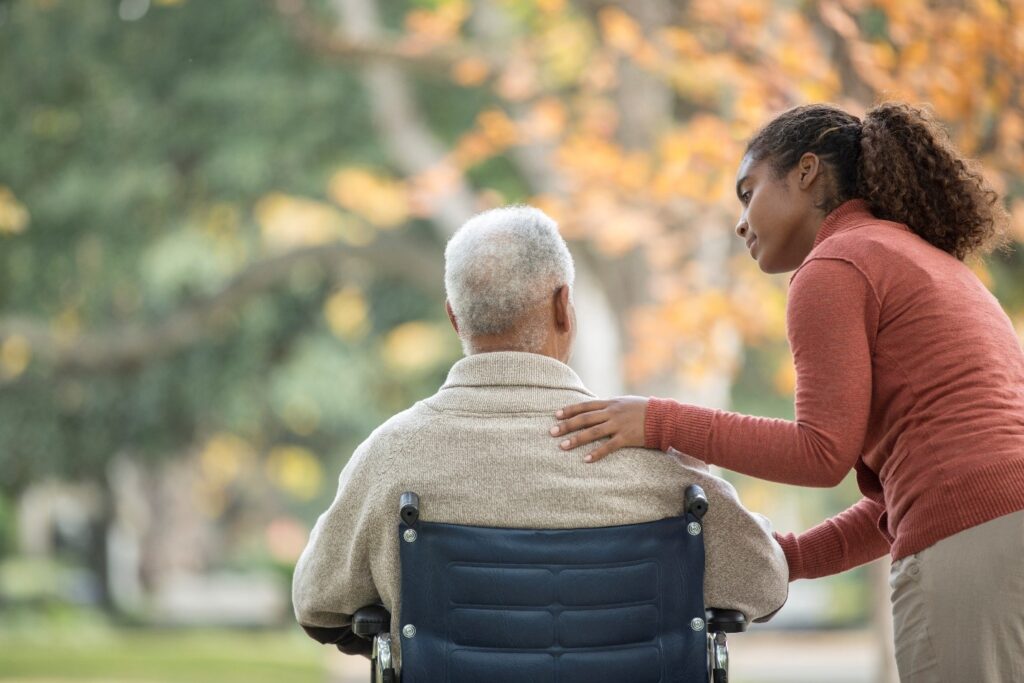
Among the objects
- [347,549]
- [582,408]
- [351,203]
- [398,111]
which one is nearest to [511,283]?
[582,408]

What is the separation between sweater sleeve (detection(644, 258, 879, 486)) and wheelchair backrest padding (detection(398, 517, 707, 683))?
0.42 feet

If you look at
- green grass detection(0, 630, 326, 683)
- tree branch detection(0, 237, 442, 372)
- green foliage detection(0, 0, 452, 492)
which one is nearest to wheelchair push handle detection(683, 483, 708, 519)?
tree branch detection(0, 237, 442, 372)

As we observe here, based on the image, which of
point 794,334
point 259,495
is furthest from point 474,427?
point 259,495

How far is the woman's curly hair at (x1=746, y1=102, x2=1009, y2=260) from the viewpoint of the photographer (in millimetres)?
1967

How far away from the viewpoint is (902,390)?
73.0 inches

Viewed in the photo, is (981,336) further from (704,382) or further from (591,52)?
(591,52)

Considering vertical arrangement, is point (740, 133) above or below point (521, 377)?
above

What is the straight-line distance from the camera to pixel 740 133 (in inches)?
184

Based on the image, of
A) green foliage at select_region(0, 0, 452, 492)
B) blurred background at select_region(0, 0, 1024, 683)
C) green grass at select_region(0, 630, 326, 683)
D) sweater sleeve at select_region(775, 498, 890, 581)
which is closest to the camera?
sweater sleeve at select_region(775, 498, 890, 581)

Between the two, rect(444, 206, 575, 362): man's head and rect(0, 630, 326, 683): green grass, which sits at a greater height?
rect(0, 630, 326, 683): green grass

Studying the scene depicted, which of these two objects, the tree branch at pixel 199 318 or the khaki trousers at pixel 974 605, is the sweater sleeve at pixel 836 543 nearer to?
the khaki trousers at pixel 974 605

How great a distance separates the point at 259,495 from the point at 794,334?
876 inches

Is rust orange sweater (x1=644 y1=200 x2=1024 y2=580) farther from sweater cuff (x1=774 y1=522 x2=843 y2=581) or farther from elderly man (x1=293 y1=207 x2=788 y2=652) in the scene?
sweater cuff (x1=774 y1=522 x2=843 y2=581)

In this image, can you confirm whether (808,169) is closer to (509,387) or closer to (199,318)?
(509,387)
